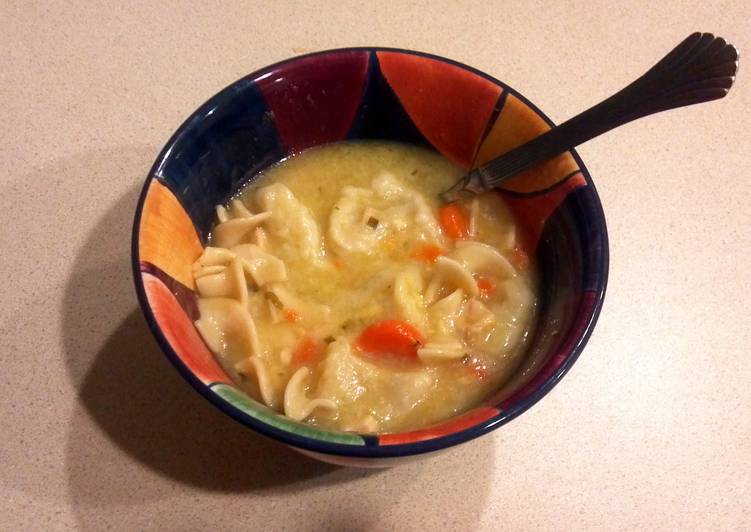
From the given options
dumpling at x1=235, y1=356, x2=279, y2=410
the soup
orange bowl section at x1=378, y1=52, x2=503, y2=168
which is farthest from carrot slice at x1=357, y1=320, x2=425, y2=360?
orange bowl section at x1=378, y1=52, x2=503, y2=168

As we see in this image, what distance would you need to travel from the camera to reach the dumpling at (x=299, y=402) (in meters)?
1.25

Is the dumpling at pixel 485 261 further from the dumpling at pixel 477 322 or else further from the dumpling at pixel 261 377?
the dumpling at pixel 261 377

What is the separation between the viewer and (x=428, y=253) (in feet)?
5.20

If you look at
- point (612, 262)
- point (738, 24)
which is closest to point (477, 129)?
point (612, 262)

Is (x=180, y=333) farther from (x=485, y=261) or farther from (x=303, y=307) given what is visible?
(x=485, y=261)

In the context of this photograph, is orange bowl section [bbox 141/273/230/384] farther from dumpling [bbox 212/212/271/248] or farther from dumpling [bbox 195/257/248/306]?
dumpling [bbox 212/212/271/248]

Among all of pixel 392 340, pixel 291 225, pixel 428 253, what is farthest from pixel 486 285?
pixel 291 225

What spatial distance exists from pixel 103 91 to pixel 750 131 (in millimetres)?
2143

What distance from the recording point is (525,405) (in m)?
1.05

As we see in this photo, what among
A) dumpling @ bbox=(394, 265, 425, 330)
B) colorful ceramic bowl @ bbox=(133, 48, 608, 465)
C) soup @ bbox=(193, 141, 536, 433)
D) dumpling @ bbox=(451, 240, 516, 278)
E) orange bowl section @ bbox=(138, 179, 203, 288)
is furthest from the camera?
dumpling @ bbox=(451, 240, 516, 278)

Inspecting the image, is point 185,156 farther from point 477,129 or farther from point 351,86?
point 477,129

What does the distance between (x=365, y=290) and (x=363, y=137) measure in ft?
1.65

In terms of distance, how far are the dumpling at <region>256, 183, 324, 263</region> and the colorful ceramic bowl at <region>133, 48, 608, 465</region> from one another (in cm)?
12

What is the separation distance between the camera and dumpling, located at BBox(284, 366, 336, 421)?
4.11 feet
